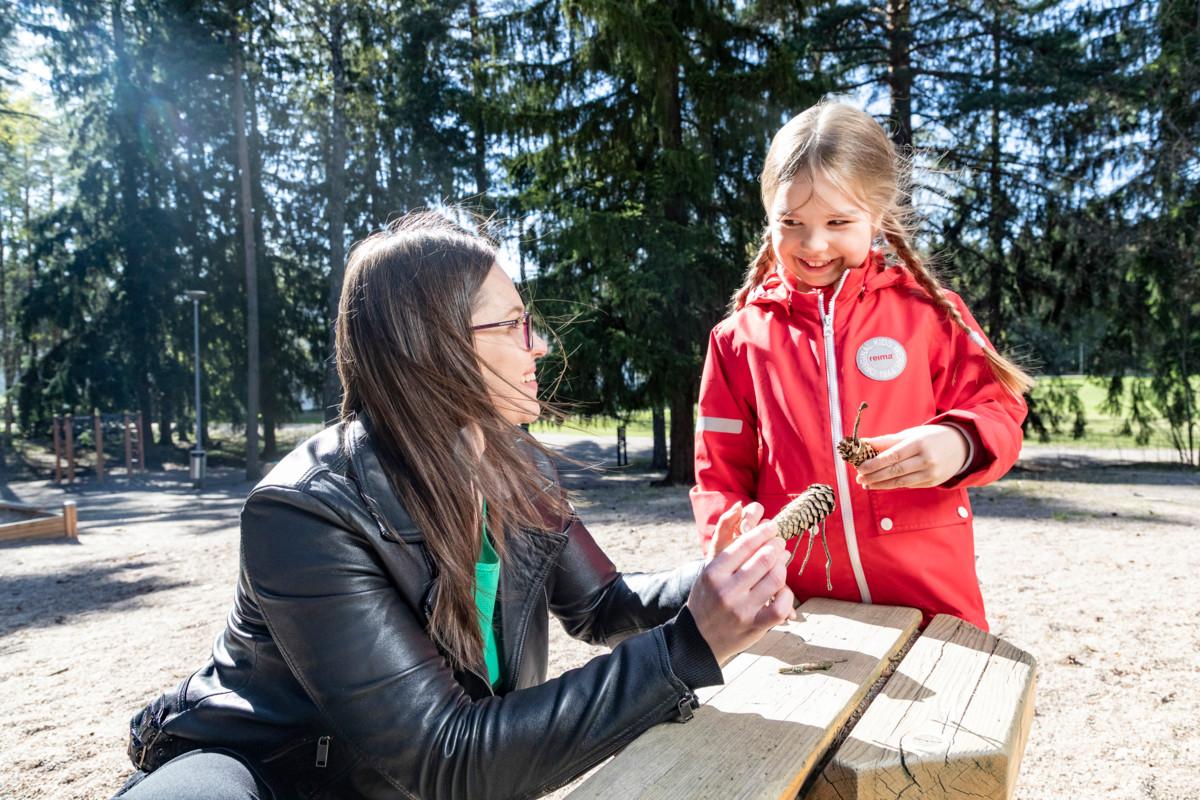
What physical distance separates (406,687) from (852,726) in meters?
0.78

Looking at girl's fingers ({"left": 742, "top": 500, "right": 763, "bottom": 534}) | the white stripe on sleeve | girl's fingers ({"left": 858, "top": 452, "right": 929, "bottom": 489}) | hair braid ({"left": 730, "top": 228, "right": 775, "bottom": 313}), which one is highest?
hair braid ({"left": 730, "top": 228, "right": 775, "bottom": 313})

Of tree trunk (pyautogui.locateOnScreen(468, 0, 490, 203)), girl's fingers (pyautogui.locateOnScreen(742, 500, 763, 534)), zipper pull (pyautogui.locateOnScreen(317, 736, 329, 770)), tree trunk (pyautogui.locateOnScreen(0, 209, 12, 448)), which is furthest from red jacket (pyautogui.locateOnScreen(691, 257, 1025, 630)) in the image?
tree trunk (pyautogui.locateOnScreen(0, 209, 12, 448))

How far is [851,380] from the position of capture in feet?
6.11

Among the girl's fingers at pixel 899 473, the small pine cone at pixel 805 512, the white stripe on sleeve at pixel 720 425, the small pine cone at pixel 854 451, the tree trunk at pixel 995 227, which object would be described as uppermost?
the tree trunk at pixel 995 227

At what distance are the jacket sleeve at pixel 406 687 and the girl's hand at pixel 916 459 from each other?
25.5 inches

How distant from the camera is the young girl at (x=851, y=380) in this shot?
1842 millimetres

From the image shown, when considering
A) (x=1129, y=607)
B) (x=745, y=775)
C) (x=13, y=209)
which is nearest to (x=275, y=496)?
(x=745, y=775)

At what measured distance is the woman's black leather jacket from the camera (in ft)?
3.93

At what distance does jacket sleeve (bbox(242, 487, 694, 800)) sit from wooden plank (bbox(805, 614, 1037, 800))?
0.28 metres

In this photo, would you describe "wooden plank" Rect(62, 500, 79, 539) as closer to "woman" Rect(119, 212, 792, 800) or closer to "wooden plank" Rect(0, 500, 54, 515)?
"wooden plank" Rect(0, 500, 54, 515)

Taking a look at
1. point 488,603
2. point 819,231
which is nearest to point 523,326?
point 488,603

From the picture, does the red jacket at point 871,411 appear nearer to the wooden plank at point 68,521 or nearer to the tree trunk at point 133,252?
the wooden plank at point 68,521

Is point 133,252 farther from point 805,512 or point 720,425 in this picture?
point 805,512

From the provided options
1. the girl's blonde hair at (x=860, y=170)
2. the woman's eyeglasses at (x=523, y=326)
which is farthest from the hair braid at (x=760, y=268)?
the woman's eyeglasses at (x=523, y=326)
